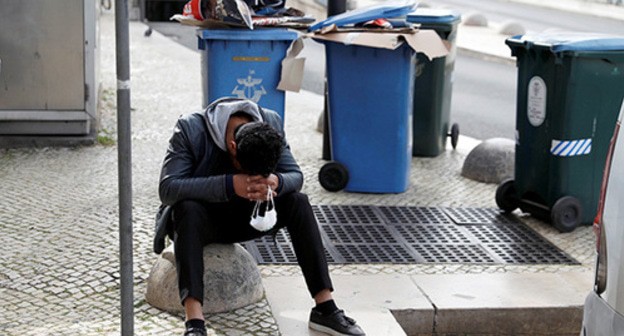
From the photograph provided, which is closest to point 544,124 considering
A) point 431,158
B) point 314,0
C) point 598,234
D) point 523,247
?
point 523,247

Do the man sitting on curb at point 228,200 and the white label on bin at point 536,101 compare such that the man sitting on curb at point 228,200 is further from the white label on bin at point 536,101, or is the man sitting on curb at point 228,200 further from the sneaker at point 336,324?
the white label on bin at point 536,101

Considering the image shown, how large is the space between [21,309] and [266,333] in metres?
1.15

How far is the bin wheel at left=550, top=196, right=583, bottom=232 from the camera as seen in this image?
629cm

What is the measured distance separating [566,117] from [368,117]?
1403mm

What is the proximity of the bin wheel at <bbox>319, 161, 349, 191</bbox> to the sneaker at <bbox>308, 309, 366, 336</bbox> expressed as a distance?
2.55 m

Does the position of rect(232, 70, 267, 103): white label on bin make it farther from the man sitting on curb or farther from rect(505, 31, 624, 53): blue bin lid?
the man sitting on curb

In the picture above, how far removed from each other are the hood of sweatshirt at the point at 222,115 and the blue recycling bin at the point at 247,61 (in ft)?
7.71

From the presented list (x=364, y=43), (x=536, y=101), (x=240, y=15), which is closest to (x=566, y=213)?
(x=536, y=101)

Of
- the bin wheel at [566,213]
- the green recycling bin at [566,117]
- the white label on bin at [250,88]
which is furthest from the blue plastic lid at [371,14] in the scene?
the bin wheel at [566,213]

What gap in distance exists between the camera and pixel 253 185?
4.32 meters

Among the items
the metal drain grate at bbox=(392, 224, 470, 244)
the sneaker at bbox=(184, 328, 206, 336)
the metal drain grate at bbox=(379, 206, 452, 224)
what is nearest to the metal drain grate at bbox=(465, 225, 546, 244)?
the metal drain grate at bbox=(392, 224, 470, 244)

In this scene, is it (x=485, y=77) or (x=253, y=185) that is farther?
(x=485, y=77)

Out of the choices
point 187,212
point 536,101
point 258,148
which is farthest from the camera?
point 536,101

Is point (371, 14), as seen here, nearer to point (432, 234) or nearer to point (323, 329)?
point (432, 234)
